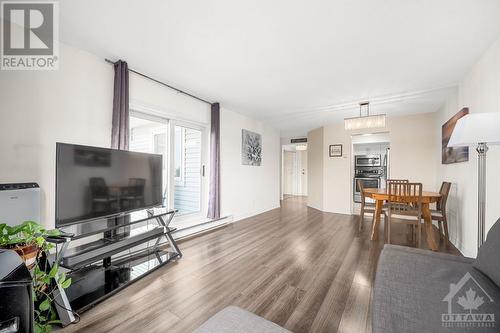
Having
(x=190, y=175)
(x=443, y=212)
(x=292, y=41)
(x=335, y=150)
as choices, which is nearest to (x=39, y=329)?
(x=190, y=175)

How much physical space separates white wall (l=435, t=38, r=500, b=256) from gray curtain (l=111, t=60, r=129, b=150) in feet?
12.9

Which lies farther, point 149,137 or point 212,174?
point 212,174

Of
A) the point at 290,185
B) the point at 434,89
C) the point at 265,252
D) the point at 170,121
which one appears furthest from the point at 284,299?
the point at 290,185

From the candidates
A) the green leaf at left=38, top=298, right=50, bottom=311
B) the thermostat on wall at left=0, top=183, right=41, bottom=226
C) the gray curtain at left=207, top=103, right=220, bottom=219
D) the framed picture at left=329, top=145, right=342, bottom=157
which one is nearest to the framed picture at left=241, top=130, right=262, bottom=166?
the gray curtain at left=207, top=103, right=220, bottom=219

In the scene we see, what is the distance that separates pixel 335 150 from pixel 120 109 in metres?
4.92

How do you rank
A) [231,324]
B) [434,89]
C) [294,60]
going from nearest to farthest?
[231,324] → [294,60] → [434,89]

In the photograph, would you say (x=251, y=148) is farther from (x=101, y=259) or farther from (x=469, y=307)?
(x=469, y=307)

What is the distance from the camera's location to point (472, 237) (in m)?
2.43

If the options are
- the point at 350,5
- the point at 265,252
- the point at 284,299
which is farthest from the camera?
the point at 265,252

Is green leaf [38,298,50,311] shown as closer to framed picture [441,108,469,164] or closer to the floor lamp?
the floor lamp

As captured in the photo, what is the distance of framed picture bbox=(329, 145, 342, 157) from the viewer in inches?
211

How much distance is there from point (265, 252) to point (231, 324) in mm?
1990

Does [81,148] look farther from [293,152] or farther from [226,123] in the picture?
[293,152]

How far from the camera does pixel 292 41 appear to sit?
80.8 inches
